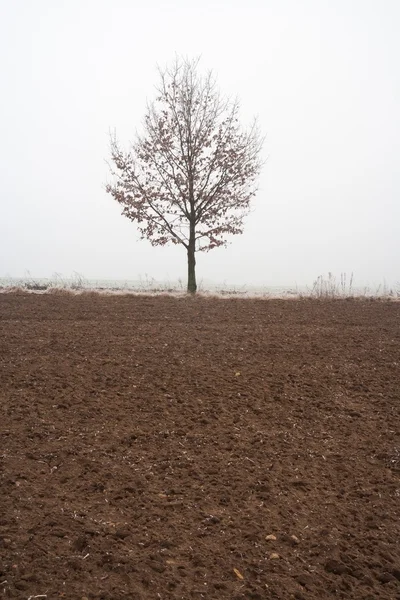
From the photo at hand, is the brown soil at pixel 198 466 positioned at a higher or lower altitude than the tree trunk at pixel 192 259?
lower

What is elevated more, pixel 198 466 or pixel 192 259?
pixel 192 259

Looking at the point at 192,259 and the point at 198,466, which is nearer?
the point at 198,466

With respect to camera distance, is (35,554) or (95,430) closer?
(35,554)

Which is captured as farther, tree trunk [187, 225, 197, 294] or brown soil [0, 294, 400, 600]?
tree trunk [187, 225, 197, 294]

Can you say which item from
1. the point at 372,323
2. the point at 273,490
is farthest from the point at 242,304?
the point at 273,490

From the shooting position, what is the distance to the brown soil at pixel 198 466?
232 cm

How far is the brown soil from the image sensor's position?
2318 millimetres

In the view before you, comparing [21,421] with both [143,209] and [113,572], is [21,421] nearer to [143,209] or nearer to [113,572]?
[113,572]

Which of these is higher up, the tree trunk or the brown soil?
the tree trunk

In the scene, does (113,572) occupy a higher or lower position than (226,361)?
lower

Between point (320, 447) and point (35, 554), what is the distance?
81.5 inches

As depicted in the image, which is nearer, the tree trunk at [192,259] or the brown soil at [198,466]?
the brown soil at [198,466]

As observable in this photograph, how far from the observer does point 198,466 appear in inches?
127

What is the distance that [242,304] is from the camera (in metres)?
9.20
